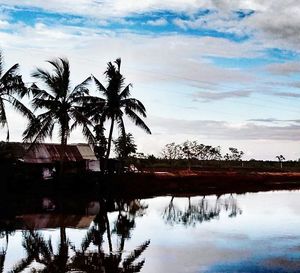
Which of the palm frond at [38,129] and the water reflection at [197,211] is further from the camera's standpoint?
the palm frond at [38,129]

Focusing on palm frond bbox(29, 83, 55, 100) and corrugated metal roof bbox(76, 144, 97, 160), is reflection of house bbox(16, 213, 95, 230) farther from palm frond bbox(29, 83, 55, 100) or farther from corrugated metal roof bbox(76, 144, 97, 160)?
corrugated metal roof bbox(76, 144, 97, 160)

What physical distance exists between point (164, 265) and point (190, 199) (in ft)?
59.0

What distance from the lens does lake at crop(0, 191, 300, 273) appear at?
11.0 metres

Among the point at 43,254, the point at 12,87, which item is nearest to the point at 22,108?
the point at 12,87

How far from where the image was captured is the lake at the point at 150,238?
11.0 metres

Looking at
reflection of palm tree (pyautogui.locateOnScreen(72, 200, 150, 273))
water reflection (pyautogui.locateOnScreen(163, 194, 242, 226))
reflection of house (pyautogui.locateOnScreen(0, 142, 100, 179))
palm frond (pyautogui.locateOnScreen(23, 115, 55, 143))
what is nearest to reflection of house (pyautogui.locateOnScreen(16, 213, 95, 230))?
reflection of palm tree (pyautogui.locateOnScreen(72, 200, 150, 273))

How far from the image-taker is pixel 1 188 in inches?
1085

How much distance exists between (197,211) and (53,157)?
15397mm

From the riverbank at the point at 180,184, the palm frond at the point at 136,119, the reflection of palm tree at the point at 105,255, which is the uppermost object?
the palm frond at the point at 136,119

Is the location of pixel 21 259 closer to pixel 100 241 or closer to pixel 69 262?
pixel 69 262

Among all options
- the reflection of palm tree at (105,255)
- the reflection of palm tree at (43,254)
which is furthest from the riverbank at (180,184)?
the reflection of palm tree at (43,254)

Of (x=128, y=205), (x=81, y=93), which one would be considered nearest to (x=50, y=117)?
(x=81, y=93)

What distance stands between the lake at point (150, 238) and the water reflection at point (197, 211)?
39mm

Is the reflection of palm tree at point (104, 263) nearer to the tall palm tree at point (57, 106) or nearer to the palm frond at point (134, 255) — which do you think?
the palm frond at point (134, 255)
